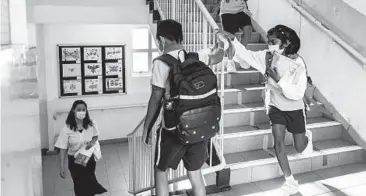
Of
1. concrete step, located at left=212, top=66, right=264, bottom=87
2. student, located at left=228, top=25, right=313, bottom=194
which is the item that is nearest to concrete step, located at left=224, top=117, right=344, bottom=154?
student, located at left=228, top=25, right=313, bottom=194

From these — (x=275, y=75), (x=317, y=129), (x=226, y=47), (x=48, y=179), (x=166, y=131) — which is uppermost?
(x=226, y=47)

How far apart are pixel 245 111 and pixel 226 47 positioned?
127 cm

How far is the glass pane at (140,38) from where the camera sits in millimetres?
8031

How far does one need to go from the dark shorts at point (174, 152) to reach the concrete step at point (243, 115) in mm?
1653

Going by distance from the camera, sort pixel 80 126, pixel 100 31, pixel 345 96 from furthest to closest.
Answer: pixel 100 31
pixel 345 96
pixel 80 126

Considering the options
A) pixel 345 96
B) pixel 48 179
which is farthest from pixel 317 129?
pixel 48 179

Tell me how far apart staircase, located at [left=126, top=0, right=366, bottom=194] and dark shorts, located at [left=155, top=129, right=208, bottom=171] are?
3.20 ft

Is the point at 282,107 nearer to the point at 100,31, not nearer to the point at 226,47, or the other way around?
the point at 226,47

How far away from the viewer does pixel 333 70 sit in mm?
4527

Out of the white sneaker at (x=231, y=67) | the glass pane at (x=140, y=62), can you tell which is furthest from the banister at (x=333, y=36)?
the glass pane at (x=140, y=62)

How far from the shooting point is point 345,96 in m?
4.40

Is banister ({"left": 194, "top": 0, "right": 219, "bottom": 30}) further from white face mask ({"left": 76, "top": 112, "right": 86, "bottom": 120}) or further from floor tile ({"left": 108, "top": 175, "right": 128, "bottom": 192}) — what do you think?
floor tile ({"left": 108, "top": 175, "right": 128, "bottom": 192})

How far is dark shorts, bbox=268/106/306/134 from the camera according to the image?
125 inches

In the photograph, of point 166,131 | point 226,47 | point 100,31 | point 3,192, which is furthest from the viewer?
point 100,31
